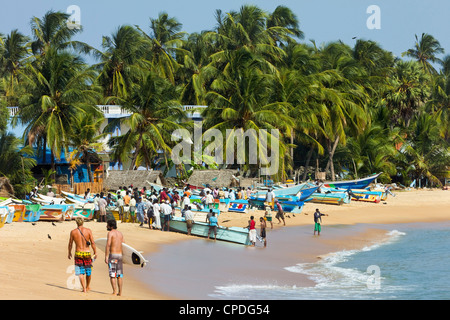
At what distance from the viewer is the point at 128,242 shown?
21.6 meters

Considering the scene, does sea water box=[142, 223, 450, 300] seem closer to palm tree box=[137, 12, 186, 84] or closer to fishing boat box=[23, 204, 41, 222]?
fishing boat box=[23, 204, 41, 222]

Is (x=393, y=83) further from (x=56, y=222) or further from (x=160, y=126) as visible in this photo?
(x=56, y=222)

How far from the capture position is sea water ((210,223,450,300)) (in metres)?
15.9

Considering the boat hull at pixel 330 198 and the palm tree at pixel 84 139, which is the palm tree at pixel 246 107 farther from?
the palm tree at pixel 84 139

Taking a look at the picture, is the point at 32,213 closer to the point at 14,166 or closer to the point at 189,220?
the point at 189,220

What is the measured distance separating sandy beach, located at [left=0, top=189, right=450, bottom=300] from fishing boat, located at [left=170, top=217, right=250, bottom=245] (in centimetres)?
47

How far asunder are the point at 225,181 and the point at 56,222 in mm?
14998

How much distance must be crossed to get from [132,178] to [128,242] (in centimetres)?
1599

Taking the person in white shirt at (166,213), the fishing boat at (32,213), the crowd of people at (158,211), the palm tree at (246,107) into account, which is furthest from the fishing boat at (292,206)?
the fishing boat at (32,213)

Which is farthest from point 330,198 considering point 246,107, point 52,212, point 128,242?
point 128,242

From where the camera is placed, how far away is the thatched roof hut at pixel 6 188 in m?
30.3

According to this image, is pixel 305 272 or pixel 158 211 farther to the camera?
pixel 158 211

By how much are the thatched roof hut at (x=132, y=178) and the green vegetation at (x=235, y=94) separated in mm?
1081

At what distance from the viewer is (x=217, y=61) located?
4947 centimetres
